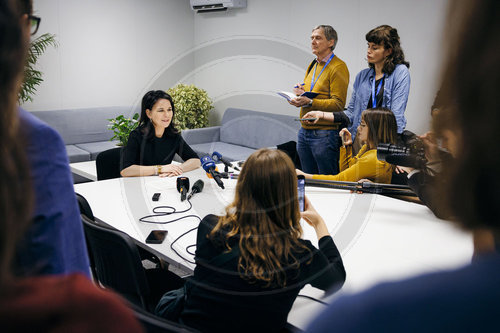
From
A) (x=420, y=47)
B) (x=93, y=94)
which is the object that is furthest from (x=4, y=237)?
(x=93, y=94)

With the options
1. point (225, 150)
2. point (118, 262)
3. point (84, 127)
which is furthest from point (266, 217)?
A: point (84, 127)

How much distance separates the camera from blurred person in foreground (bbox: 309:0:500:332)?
301mm

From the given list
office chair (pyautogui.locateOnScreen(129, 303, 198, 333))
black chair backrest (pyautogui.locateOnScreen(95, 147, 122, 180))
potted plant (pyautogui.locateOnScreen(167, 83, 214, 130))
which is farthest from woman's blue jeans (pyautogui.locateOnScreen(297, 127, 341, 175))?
office chair (pyautogui.locateOnScreen(129, 303, 198, 333))

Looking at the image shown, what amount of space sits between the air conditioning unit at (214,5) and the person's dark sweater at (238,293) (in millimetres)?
5156

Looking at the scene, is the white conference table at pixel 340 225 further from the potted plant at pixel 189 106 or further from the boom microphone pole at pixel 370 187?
the potted plant at pixel 189 106

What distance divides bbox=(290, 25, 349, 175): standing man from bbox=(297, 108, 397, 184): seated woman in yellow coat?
29.3 inches

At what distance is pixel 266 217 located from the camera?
1445mm

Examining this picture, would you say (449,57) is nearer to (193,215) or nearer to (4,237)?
(4,237)

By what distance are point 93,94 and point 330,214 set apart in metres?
4.97

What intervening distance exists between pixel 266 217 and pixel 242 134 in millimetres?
4426

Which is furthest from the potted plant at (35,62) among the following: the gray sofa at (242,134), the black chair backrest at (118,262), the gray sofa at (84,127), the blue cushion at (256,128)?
the black chair backrest at (118,262)

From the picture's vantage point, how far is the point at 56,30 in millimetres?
5730

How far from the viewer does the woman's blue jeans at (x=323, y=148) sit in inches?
144

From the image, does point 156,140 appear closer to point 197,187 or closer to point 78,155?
point 197,187
